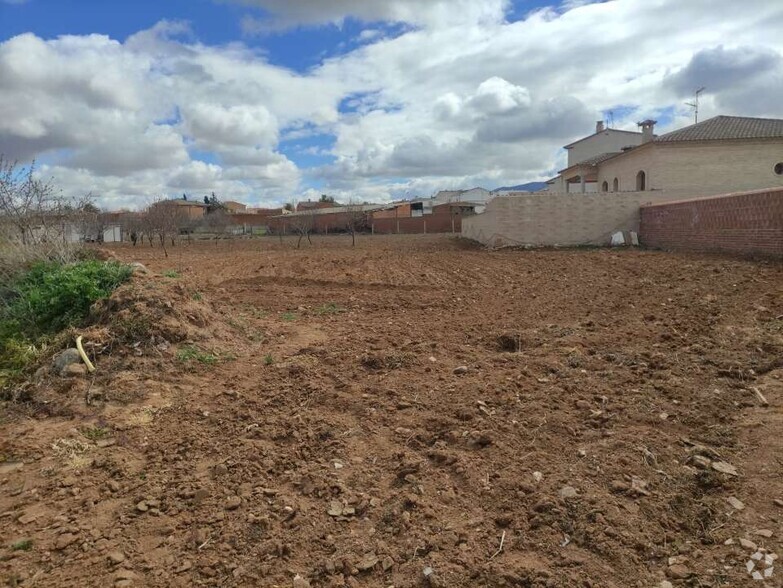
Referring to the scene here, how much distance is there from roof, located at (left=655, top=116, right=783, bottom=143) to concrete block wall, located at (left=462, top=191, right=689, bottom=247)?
388 centimetres

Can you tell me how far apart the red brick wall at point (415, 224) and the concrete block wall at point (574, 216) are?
2645cm

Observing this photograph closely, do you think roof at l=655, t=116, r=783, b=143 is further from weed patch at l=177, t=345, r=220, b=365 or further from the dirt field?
weed patch at l=177, t=345, r=220, b=365

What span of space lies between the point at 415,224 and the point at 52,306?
46.5m

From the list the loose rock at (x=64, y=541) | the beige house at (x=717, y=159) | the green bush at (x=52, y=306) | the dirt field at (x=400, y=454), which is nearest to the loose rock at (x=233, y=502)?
the dirt field at (x=400, y=454)

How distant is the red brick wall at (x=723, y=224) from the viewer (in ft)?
42.3

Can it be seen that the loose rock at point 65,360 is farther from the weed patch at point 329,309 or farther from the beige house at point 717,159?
the beige house at point 717,159

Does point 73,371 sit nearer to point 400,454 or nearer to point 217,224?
point 400,454

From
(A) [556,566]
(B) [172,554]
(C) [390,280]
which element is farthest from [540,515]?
(C) [390,280]

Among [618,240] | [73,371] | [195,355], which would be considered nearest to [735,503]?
[195,355]

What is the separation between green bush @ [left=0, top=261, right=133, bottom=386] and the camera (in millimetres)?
6285

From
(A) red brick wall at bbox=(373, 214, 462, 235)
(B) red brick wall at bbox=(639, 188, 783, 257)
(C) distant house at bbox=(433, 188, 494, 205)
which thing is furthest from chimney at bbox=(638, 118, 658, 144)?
(C) distant house at bbox=(433, 188, 494, 205)

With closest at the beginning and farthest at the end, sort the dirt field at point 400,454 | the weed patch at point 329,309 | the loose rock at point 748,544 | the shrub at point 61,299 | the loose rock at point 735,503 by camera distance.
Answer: the loose rock at point 748,544, the dirt field at point 400,454, the loose rock at point 735,503, the shrub at point 61,299, the weed patch at point 329,309

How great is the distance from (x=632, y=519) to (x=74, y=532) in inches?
115

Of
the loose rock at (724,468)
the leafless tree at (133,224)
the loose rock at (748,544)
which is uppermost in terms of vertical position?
the leafless tree at (133,224)
